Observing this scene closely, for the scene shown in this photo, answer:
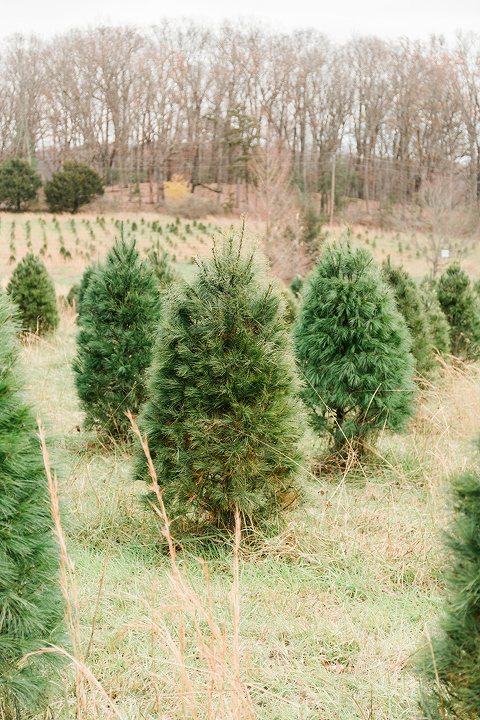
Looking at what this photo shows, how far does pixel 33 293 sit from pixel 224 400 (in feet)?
28.3

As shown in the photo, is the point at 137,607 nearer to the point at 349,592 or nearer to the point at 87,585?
the point at 87,585

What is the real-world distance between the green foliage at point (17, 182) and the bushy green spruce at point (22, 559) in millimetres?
36481

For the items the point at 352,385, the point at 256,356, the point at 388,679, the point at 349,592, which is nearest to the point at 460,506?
the point at 388,679

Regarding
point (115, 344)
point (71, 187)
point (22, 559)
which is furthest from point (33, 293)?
point (71, 187)

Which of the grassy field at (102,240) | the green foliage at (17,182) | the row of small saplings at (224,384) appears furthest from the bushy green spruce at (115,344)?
the green foliage at (17,182)

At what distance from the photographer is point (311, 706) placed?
2.13m

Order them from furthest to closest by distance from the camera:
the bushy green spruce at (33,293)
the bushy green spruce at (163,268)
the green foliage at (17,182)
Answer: the green foliage at (17,182) < the bushy green spruce at (33,293) < the bushy green spruce at (163,268)

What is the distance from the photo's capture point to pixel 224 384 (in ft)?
10.8

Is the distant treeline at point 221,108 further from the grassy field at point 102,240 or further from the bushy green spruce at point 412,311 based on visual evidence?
the bushy green spruce at point 412,311

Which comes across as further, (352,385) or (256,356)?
(352,385)

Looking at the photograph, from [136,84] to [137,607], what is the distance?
155ft

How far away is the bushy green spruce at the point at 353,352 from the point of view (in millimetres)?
4773

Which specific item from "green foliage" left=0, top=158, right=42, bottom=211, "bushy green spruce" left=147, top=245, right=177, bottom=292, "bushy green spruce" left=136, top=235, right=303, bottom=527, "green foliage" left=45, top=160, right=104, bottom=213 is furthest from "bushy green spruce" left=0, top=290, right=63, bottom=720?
"green foliage" left=0, top=158, right=42, bottom=211

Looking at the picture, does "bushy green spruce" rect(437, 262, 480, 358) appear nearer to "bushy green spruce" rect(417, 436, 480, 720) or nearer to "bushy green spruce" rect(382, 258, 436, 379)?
"bushy green spruce" rect(382, 258, 436, 379)
